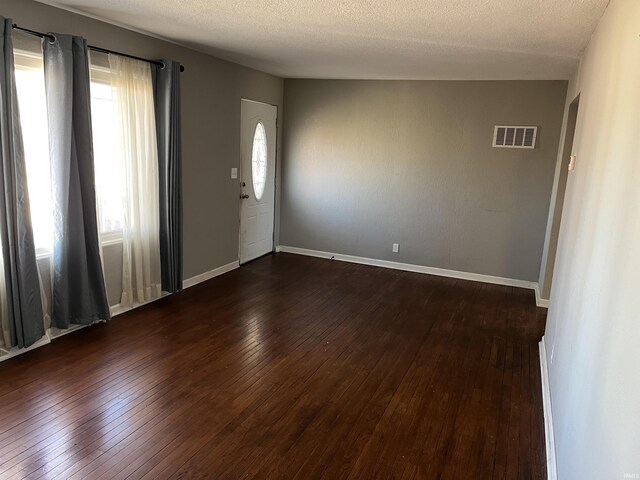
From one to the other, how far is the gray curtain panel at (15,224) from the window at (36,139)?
16cm

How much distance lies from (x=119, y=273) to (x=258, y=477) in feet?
8.27

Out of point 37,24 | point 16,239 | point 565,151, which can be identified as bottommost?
point 16,239

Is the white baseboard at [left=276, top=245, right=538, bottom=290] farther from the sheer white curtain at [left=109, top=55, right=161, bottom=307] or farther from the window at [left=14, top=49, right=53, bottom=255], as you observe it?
the window at [left=14, top=49, right=53, bottom=255]

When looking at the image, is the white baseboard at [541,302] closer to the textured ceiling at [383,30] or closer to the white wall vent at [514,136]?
the white wall vent at [514,136]

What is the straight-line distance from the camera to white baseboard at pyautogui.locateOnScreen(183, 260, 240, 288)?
4848 millimetres

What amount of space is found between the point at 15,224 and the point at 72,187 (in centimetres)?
50

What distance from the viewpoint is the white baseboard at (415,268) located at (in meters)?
5.47

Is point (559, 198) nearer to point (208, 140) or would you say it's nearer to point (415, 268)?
point (415, 268)

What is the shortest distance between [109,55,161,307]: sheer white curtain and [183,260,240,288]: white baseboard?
1.86ft

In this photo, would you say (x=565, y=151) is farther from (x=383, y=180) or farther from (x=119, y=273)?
(x=119, y=273)

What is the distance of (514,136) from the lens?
5.19 metres

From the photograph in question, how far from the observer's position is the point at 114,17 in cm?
341

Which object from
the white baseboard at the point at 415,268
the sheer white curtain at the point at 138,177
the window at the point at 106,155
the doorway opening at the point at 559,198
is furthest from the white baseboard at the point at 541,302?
the window at the point at 106,155

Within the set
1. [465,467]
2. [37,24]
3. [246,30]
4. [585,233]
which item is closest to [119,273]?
[37,24]
